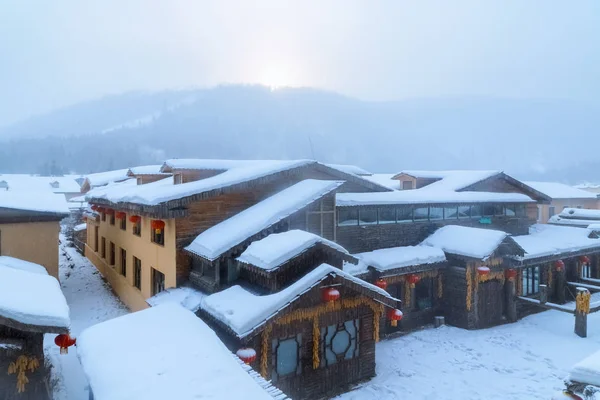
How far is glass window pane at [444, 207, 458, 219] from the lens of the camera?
68.3 ft

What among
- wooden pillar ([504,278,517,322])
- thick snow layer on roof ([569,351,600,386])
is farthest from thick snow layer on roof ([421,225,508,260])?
thick snow layer on roof ([569,351,600,386])

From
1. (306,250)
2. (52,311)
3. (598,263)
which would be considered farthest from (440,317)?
(52,311)

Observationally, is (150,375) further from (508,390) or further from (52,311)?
(508,390)

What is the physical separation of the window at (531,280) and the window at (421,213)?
6046 mm

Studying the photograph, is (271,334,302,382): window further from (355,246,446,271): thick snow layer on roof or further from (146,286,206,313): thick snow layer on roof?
(355,246,446,271): thick snow layer on roof

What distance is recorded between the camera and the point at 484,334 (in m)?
17.4

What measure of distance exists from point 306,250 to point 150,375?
5.91 m

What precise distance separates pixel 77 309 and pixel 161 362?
12966 millimetres

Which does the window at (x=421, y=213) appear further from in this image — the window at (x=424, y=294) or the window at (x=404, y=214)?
the window at (x=424, y=294)

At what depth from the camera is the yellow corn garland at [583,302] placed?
16853 mm

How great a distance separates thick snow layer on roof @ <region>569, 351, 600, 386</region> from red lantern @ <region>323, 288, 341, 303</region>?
6103mm

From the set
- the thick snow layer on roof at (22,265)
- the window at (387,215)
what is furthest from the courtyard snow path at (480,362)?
the thick snow layer on roof at (22,265)

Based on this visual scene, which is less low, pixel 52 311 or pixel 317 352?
pixel 52 311

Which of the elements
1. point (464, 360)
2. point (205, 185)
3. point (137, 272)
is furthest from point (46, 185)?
point (464, 360)
